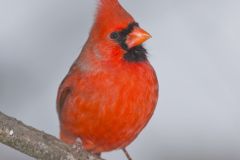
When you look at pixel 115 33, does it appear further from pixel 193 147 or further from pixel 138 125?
pixel 193 147

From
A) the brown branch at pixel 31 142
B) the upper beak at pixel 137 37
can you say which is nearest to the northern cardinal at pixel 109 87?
the upper beak at pixel 137 37

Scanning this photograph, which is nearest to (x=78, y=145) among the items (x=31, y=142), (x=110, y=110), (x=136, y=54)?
(x=110, y=110)

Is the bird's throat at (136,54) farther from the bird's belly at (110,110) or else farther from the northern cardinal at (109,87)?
the bird's belly at (110,110)

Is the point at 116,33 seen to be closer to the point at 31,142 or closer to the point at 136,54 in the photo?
the point at 136,54

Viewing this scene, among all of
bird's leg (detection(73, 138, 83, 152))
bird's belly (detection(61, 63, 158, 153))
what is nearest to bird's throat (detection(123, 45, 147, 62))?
bird's belly (detection(61, 63, 158, 153))

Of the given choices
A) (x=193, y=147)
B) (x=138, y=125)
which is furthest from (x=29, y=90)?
(x=138, y=125)

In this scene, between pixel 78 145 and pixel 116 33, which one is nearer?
pixel 78 145
